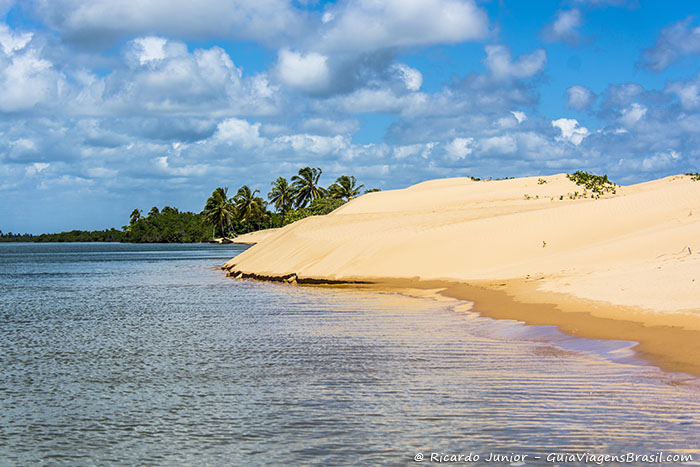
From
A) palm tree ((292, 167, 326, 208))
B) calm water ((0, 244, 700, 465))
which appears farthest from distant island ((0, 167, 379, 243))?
calm water ((0, 244, 700, 465))

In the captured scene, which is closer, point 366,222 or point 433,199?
point 366,222

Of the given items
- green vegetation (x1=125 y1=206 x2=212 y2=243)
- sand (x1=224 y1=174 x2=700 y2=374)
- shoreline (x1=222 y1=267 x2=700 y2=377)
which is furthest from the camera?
green vegetation (x1=125 y1=206 x2=212 y2=243)

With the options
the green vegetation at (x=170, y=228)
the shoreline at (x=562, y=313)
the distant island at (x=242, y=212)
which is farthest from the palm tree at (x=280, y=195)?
the shoreline at (x=562, y=313)

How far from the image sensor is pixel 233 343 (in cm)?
1591

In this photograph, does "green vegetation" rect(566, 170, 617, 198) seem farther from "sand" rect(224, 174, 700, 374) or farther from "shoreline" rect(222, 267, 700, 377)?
"shoreline" rect(222, 267, 700, 377)

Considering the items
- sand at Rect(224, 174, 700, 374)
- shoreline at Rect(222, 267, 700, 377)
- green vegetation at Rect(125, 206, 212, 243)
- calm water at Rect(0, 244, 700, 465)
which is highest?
green vegetation at Rect(125, 206, 212, 243)

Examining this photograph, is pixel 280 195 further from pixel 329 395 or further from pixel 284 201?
pixel 329 395

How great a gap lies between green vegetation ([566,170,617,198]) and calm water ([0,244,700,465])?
123ft

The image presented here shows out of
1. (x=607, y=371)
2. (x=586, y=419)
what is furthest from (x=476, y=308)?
(x=586, y=419)

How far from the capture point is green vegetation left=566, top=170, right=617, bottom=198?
172ft

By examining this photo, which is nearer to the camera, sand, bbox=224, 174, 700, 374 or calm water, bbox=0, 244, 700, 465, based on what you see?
calm water, bbox=0, 244, 700, 465

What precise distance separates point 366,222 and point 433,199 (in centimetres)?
2216

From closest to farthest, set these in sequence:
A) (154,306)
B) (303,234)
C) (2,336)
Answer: (2,336) < (154,306) < (303,234)

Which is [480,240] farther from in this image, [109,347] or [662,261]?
[109,347]
